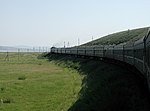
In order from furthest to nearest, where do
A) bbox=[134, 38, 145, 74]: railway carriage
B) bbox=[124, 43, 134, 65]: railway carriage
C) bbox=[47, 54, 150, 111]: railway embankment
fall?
1. bbox=[124, 43, 134, 65]: railway carriage
2. bbox=[134, 38, 145, 74]: railway carriage
3. bbox=[47, 54, 150, 111]: railway embankment

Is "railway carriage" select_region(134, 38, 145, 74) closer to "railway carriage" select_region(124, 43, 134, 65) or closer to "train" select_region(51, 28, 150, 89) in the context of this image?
"train" select_region(51, 28, 150, 89)

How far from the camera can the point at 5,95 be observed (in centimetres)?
2822

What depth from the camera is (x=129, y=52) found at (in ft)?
102

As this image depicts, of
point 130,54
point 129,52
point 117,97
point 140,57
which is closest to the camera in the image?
point 117,97

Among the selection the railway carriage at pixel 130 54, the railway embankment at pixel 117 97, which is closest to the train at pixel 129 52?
the railway carriage at pixel 130 54

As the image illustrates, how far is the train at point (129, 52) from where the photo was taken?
18844 millimetres

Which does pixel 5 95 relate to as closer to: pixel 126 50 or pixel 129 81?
pixel 129 81

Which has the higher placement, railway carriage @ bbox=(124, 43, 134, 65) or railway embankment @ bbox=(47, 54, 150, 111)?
railway carriage @ bbox=(124, 43, 134, 65)

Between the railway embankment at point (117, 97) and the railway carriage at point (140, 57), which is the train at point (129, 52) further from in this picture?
the railway embankment at point (117, 97)

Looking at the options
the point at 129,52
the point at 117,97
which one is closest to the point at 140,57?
the point at 117,97

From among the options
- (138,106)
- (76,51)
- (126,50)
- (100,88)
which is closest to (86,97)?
(100,88)

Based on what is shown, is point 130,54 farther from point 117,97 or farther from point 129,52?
point 117,97

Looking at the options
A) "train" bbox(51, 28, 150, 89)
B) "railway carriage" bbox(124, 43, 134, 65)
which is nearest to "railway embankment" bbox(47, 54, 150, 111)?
"train" bbox(51, 28, 150, 89)

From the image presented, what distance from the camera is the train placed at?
18.8 meters
